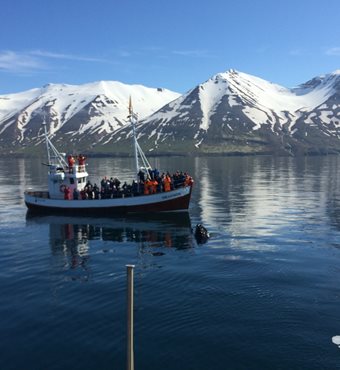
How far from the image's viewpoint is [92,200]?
197ft

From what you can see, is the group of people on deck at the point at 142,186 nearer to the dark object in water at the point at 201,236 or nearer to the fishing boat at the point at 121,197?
the fishing boat at the point at 121,197

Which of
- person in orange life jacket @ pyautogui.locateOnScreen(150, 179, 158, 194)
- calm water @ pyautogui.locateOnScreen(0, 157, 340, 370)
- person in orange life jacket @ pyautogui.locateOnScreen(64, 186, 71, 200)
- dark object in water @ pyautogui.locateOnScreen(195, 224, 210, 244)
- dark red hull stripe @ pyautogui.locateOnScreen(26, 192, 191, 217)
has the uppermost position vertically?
person in orange life jacket @ pyautogui.locateOnScreen(150, 179, 158, 194)

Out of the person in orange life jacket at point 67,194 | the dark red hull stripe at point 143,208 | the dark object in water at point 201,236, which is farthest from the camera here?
the person in orange life jacket at point 67,194

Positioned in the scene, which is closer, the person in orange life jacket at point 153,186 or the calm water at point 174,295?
the calm water at point 174,295

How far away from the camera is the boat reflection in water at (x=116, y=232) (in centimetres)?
4250

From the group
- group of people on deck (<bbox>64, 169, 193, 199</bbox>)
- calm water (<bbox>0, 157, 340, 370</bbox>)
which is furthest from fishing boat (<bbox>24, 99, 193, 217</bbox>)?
calm water (<bbox>0, 157, 340, 370</bbox>)

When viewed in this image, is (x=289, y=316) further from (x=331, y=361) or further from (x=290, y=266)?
(x=290, y=266)

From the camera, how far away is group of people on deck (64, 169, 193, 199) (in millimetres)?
59625

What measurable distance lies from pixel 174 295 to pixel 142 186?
3320 centimetres

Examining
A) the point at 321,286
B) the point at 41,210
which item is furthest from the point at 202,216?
the point at 321,286

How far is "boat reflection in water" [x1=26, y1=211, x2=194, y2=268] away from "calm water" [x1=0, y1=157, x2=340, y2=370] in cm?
13

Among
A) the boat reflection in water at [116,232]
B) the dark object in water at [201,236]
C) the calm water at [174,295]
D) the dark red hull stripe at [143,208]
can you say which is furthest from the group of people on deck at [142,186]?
the dark object in water at [201,236]

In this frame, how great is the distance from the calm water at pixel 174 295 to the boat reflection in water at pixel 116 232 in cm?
13

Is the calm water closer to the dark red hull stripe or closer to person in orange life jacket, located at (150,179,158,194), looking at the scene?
the dark red hull stripe
